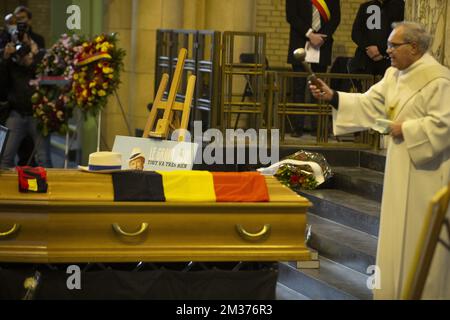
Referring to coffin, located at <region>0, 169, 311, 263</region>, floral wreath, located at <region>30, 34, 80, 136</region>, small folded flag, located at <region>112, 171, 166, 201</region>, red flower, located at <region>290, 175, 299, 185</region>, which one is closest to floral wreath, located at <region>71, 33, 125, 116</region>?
floral wreath, located at <region>30, 34, 80, 136</region>

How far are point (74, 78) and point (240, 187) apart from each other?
4.02 m

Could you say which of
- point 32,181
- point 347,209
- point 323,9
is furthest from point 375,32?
point 32,181

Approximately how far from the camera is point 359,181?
8.80 metres

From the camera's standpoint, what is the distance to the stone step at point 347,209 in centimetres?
775

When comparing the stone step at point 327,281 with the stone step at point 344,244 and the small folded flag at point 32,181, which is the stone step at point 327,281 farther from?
the small folded flag at point 32,181

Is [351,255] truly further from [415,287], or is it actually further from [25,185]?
[415,287]

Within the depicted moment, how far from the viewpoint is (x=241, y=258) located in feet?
19.0

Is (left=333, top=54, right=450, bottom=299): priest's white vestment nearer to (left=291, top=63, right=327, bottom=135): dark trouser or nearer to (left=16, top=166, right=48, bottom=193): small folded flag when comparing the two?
(left=16, top=166, right=48, bottom=193): small folded flag

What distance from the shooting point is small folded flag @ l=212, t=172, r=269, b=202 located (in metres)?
5.78

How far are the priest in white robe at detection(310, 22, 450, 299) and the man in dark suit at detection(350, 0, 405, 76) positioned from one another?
4.07 meters

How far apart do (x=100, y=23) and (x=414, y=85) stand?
7.17 m

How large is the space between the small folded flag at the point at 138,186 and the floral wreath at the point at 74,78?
12.0ft

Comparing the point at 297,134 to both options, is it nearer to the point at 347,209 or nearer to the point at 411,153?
the point at 347,209

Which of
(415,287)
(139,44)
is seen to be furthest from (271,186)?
(139,44)
